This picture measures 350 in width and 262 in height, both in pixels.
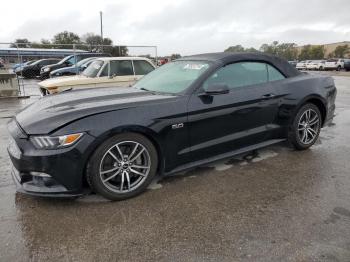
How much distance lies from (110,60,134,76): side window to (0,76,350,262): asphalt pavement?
19.5 feet

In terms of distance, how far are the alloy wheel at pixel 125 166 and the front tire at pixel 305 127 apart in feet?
7.81

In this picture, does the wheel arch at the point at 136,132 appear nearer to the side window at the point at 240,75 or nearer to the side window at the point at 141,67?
the side window at the point at 240,75

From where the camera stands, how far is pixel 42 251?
272 centimetres

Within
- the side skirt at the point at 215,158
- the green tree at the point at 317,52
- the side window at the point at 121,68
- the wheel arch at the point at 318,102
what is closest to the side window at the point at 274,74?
the wheel arch at the point at 318,102

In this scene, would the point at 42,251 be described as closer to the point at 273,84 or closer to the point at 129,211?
the point at 129,211

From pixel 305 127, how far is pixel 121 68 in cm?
638

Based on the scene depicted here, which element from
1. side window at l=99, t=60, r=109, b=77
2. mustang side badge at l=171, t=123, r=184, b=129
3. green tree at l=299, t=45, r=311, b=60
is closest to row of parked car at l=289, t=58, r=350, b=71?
side window at l=99, t=60, r=109, b=77

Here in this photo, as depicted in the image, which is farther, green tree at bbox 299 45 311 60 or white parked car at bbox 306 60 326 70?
green tree at bbox 299 45 311 60

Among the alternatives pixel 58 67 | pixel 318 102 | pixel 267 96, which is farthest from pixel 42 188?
pixel 58 67

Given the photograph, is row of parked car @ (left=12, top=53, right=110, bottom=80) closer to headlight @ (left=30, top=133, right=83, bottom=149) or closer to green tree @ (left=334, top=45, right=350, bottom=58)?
headlight @ (left=30, top=133, right=83, bottom=149)

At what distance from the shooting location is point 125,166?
358 cm

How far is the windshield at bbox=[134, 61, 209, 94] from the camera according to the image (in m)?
4.20

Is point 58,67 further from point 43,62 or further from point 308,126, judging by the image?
point 308,126

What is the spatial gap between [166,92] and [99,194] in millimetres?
1480
